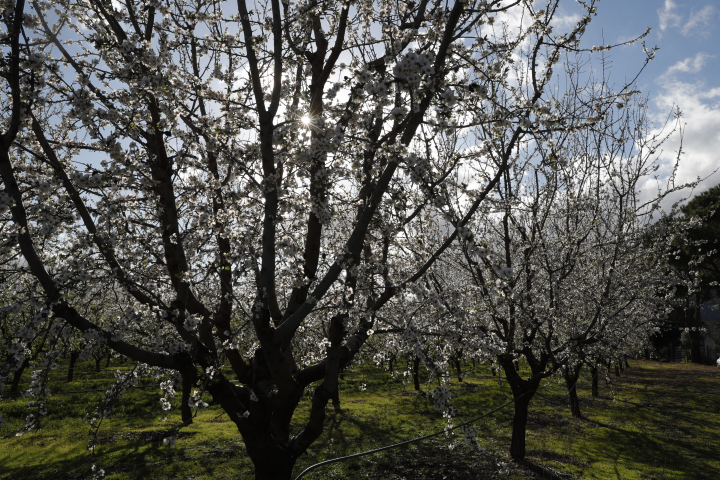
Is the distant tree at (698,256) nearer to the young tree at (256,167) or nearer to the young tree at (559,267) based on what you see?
the young tree at (559,267)

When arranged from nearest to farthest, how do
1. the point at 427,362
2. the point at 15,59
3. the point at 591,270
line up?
the point at 15,59, the point at 427,362, the point at 591,270

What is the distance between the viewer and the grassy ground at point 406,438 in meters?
A: 11.4

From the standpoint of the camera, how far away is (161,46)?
18.9 ft

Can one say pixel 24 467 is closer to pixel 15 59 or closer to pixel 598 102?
pixel 15 59

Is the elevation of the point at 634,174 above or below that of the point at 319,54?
below

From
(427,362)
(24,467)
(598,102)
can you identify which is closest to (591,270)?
(598,102)

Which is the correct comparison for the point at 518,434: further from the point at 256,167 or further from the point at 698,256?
the point at 698,256

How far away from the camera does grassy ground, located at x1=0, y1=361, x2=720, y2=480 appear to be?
448 inches

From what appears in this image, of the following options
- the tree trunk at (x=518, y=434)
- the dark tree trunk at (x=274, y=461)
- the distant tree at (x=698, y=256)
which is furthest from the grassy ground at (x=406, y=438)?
the distant tree at (x=698, y=256)

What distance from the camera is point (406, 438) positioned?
49.4 ft

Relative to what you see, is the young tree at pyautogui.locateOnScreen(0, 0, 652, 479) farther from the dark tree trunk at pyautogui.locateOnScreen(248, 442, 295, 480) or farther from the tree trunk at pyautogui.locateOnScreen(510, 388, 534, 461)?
the tree trunk at pyautogui.locateOnScreen(510, 388, 534, 461)

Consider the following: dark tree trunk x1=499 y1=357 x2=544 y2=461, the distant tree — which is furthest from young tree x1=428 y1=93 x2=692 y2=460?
the distant tree

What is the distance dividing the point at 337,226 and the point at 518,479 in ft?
24.8

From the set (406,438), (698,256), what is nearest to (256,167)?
(406,438)
